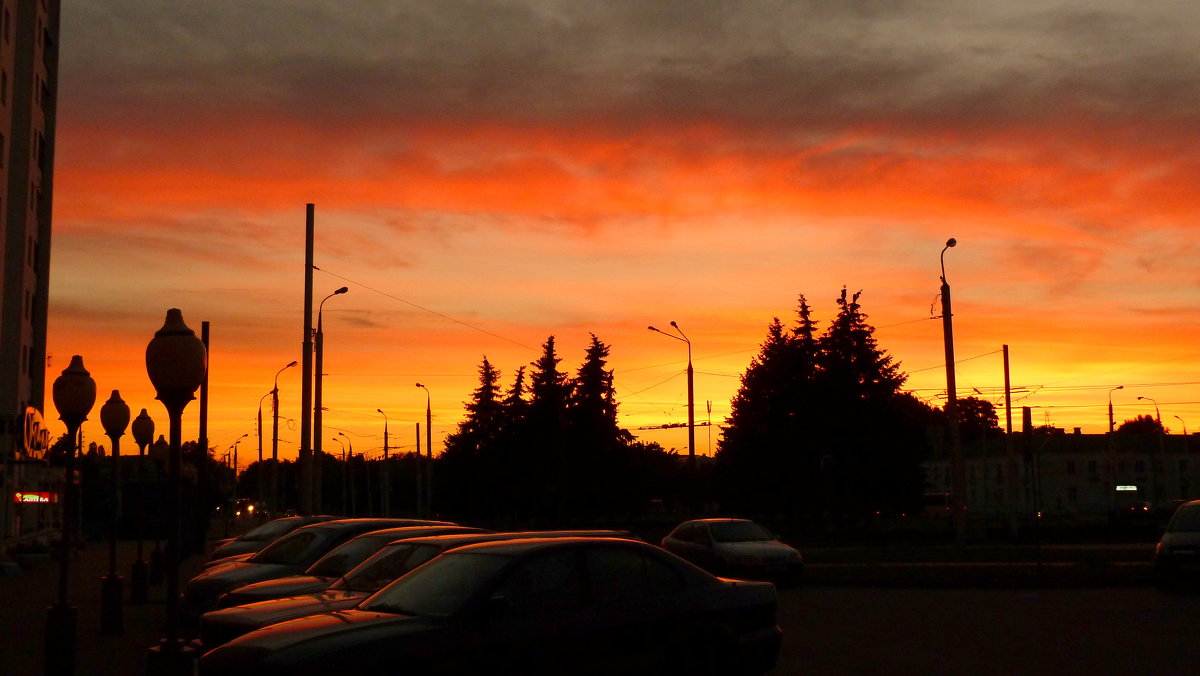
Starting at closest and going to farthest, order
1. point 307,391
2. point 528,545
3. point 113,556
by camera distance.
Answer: point 528,545 → point 113,556 → point 307,391

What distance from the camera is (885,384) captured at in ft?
184

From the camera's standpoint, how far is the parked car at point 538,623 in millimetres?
7492

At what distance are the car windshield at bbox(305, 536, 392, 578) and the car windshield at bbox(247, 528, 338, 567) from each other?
123 centimetres

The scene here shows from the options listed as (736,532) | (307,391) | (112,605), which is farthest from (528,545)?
(307,391)

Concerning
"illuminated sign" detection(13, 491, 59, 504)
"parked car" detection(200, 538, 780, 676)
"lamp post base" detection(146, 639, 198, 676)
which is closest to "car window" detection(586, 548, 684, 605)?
"parked car" detection(200, 538, 780, 676)

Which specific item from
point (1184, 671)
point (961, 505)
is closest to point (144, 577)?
point (1184, 671)

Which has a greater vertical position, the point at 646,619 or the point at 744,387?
the point at 744,387

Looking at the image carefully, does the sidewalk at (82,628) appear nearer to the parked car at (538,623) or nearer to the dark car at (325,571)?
the dark car at (325,571)

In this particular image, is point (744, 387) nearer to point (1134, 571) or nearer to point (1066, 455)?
point (1134, 571)

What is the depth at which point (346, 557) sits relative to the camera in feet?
42.7

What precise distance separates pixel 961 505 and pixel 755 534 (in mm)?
10044

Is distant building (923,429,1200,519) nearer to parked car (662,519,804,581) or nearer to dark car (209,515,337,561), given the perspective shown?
parked car (662,519,804,581)

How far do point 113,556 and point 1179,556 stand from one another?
725 inches

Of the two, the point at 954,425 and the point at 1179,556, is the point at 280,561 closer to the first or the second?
the point at 1179,556
